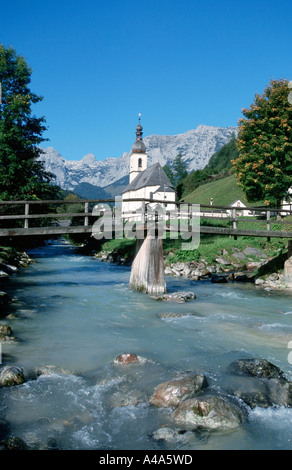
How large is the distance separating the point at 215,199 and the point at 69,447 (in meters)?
83.9

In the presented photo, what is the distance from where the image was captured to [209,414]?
5.70m

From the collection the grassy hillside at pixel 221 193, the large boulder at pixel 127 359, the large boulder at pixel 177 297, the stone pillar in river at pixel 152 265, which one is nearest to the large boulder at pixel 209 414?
the large boulder at pixel 127 359

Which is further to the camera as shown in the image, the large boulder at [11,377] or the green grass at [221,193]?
the green grass at [221,193]

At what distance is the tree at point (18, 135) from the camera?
26750 millimetres

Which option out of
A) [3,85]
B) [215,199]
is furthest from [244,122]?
[215,199]

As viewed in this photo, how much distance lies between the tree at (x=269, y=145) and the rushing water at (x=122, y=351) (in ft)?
63.0

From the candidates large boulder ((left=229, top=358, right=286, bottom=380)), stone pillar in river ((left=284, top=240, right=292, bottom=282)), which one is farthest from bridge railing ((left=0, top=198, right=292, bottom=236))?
large boulder ((left=229, top=358, right=286, bottom=380))

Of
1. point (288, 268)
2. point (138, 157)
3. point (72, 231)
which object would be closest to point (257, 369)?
point (72, 231)

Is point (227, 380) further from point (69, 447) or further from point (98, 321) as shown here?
point (98, 321)

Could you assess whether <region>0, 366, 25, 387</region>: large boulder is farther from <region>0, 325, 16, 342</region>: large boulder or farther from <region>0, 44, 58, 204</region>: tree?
<region>0, 44, 58, 204</region>: tree

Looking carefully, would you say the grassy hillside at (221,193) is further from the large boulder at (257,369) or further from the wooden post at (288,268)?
the large boulder at (257,369)

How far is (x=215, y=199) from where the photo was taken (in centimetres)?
8638

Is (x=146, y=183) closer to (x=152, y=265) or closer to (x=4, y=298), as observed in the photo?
(x=152, y=265)
